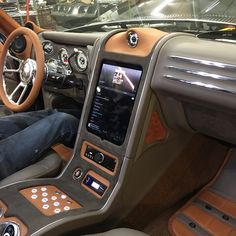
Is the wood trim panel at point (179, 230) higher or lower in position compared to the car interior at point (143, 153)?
lower

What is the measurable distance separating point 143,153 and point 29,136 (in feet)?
1.56

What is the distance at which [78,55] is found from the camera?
5.82 feet

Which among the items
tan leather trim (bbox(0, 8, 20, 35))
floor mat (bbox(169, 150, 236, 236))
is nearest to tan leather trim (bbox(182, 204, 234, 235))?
floor mat (bbox(169, 150, 236, 236))

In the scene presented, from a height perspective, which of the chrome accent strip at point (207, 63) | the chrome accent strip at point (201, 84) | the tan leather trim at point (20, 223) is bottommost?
the tan leather trim at point (20, 223)

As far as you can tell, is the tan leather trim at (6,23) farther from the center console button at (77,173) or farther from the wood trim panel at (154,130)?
the wood trim panel at (154,130)

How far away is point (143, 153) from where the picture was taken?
1.20 m

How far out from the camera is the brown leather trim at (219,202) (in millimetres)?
1451

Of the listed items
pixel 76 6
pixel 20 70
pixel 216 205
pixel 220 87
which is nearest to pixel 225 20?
pixel 220 87

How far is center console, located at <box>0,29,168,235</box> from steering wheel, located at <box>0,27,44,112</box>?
303 millimetres

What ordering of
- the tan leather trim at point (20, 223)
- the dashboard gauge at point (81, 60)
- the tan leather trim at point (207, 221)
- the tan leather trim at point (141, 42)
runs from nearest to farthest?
the tan leather trim at point (20, 223) < the tan leather trim at point (141, 42) < the tan leather trim at point (207, 221) < the dashboard gauge at point (81, 60)

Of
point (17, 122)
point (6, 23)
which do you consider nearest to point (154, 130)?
point (17, 122)

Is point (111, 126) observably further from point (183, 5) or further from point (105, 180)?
point (183, 5)

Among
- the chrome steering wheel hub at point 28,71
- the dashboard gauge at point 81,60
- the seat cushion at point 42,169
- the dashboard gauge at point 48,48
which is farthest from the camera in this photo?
Result: the dashboard gauge at point 48,48

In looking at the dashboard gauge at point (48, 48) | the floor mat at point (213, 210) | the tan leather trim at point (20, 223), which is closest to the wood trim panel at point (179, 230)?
the floor mat at point (213, 210)
